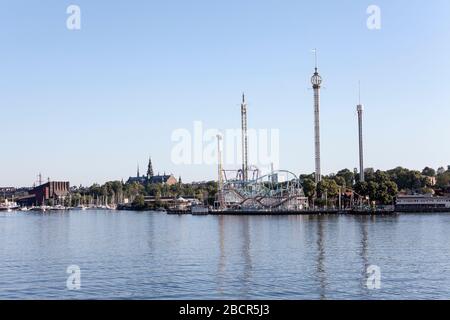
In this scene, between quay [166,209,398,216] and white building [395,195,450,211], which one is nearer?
quay [166,209,398,216]

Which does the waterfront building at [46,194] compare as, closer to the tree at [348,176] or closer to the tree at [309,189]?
the tree at [348,176]

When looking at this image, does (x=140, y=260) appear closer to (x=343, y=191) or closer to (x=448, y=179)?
(x=343, y=191)

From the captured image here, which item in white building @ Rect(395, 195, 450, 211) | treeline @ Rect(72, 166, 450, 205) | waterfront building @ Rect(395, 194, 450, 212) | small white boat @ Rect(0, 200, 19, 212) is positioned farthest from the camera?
small white boat @ Rect(0, 200, 19, 212)

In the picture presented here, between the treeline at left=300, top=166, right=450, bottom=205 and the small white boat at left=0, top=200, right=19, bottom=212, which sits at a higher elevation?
the treeline at left=300, top=166, right=450, bottom=205

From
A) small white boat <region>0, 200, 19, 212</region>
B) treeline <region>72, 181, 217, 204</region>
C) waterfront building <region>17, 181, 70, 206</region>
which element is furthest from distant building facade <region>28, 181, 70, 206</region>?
small white boat <region>0, 200, 19, 212</region>

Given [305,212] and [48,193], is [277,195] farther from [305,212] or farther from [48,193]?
[48,193]

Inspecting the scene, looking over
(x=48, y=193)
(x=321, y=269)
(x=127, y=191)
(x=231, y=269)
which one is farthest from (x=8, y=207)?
(x=321, y=269)

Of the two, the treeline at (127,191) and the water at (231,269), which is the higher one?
the treeline at (127,191)

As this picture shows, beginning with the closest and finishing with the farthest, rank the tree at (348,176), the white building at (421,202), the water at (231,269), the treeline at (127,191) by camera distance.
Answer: the water at (231,269), the white building at (421,202), the tree at (348,176), the treeline at (127,191)

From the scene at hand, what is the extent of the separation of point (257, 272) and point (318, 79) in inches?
2825

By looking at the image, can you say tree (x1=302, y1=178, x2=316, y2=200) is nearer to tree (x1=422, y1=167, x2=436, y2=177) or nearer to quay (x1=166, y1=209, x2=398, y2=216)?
quay (x1=166, y1=209, x2=398, y2=216)

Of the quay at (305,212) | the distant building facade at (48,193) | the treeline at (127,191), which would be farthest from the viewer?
the distant building facade at (48,193)

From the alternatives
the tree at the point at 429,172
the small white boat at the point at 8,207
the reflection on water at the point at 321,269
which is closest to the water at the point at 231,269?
the reflection on water at the point at 321,269
